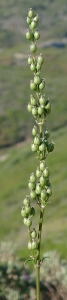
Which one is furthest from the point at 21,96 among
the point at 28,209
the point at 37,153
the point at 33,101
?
the point at 28,209

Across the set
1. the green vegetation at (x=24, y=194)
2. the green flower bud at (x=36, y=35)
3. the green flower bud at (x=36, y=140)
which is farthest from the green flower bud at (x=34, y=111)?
the green vegetation at (x=24, y=194)

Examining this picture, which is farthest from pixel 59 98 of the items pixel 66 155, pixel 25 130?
pixel 66 155

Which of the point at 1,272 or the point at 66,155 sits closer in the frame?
the point at 1,272

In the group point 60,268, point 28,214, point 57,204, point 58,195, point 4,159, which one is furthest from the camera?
point 4,159

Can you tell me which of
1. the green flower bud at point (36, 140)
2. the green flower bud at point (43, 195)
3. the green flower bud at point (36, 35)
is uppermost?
the green flower bud at point (36, 35)

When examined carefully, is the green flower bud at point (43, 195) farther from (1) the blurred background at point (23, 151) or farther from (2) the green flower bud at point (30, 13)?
(1) the blurred background at point (23, 151)

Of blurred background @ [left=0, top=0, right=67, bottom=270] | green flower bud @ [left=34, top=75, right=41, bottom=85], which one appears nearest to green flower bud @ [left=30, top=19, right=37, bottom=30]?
green flower bud @ [left=34, top=75, right=41, bottom=85]

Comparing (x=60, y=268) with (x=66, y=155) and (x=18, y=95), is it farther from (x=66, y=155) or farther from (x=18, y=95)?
(x=18, y=95)

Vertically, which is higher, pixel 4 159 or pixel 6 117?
pixel 6 117

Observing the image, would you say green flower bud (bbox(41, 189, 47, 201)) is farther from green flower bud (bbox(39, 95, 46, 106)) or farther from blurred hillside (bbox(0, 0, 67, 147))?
blurred hillside (bbox(0, 0, 67, 147))

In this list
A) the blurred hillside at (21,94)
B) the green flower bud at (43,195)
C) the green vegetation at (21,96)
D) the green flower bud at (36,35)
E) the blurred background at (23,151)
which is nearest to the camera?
the green flower bud at (43,195)

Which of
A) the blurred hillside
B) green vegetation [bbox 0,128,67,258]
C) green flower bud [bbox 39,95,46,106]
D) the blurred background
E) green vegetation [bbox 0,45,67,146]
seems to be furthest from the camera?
the blurred hillside
